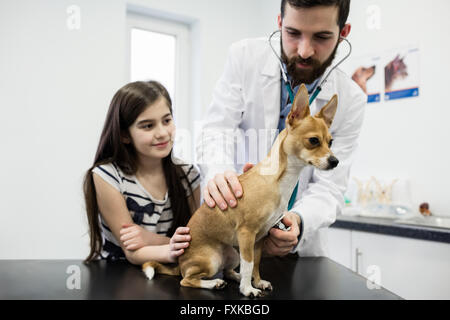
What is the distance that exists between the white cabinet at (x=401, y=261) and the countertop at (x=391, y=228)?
0.03 meters

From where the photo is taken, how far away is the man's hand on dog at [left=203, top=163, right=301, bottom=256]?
79cm

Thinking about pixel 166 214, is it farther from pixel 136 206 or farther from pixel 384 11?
pixel 384 11

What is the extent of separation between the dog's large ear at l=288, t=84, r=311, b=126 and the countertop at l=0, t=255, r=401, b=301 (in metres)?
0.38

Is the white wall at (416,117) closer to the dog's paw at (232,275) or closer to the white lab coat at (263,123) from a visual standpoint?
the white lab coat at (263,123)

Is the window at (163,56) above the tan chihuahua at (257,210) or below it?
above

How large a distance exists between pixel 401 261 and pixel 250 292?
56.1 inches

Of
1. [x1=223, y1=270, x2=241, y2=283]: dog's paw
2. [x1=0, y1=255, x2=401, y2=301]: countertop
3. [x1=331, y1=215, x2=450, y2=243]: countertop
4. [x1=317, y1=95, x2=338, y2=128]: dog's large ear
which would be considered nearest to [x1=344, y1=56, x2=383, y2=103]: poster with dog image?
[x1=331, y1=215, x2=450, y2=243]: countertop

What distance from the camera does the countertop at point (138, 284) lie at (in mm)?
729

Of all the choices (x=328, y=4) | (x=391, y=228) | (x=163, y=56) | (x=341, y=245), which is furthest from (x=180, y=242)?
(x=163, y=56)

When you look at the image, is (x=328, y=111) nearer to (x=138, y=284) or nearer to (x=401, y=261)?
(x=138, y=284)

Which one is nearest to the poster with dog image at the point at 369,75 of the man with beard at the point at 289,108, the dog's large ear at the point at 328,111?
the man with beard at the point at 289,108

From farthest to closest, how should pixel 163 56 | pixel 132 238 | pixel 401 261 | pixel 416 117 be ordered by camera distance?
pixel 163 56 < pixel 416 117 < pixel 401 261 < pixel 132 238

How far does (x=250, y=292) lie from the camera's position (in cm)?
73
